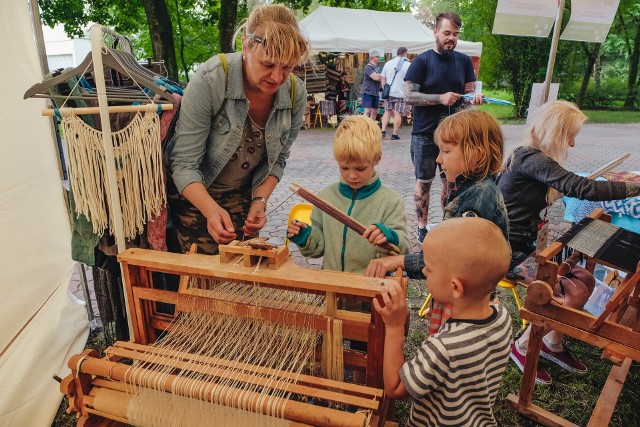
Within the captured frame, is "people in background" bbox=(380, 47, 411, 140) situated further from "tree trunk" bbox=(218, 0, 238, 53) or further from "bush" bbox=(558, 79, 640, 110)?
"bush" bbox=(558, 79, 640, 110)

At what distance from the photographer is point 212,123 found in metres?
1.92

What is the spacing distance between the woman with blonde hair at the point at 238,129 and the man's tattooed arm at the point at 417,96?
178 cm

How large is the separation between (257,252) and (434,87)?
2859 millimetres

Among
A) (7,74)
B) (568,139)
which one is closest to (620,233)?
(568,139)

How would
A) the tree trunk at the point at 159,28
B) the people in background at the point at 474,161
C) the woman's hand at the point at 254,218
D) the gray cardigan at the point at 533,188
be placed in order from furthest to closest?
the tree trunk at the point at 159,28 < the gray cardigan at the point at 533,188 < the woman's hand at the point at 254,218 < the people in background at the point at 474,161

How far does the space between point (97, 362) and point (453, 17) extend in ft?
11.3

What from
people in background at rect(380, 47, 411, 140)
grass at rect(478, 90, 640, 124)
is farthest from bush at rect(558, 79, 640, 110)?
people in background at rect(380, 47, 411, 140)

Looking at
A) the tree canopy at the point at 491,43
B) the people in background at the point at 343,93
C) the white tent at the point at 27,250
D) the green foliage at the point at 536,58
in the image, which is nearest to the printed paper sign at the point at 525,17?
the white tent at the point at 27,250

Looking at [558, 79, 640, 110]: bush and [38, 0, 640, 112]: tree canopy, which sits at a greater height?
[38, 0, 640, 112]: tree canopy

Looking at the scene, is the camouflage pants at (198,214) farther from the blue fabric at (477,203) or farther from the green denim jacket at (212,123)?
the blue fabric at (477,203)

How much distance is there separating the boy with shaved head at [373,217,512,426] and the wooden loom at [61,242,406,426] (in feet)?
0.27

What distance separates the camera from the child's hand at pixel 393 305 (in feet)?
4.10

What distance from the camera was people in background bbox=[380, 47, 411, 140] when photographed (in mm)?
10148

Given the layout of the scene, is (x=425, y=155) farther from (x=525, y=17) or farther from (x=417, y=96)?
(x=525, y=17)
